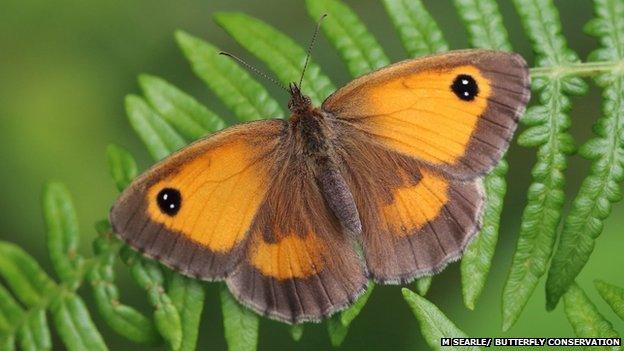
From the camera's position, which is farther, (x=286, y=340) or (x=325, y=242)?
(x=286, y=340)

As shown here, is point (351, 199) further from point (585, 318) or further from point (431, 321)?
point (585, 318)

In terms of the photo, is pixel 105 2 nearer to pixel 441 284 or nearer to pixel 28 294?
pixel 28 294

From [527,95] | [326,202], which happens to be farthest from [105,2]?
[527,95]

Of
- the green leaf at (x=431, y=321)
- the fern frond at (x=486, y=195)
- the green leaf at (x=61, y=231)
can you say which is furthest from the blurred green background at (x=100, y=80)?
the green leaf at (x=431, y=321)

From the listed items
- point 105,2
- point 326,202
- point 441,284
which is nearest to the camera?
point 326,202

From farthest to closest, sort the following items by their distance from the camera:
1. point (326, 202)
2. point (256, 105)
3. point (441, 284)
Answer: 1. point (441, 284)
2. point (256, 105)
3. point (326, 202)

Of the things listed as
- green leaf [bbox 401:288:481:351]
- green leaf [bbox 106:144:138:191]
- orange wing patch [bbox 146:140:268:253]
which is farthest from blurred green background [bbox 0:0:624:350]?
green leaf [bbox 401:288:481:351]

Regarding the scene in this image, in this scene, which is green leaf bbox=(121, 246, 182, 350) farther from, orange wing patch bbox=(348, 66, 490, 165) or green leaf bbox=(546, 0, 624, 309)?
green leaf bbox=(546, 0, 624, 309)

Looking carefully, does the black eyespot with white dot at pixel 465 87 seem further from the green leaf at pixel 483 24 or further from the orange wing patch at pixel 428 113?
the green leaf at pixel 483 24
